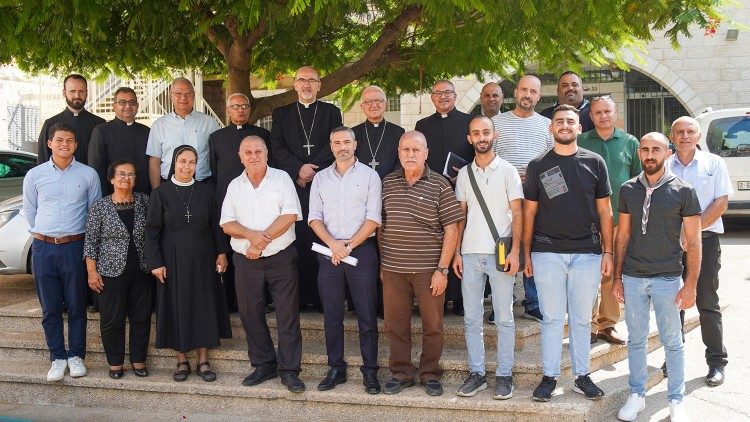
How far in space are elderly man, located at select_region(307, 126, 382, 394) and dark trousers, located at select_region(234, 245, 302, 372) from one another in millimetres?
248

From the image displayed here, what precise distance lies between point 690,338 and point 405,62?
13.4 ft

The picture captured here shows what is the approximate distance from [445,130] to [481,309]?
1.66 metres

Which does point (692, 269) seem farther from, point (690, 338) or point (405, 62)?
point (405, 62)

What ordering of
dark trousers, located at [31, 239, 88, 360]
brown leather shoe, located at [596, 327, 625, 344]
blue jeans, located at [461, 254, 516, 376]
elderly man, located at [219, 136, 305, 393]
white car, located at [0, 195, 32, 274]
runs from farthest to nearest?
white car, located at [0, 195, 32, 274]
brown leather shoe, located at [596, 327, 625, 344]
dark trousers, located at [31, 239, 88, 360]
elderly man, located at [219, 136, 305, 393]
blue jeans, located at [461, 254, 516, 376]

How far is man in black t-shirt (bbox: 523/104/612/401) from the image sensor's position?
17.9 ft

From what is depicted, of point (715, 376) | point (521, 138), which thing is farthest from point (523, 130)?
point (715, 376)

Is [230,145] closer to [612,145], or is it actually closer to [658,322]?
[612,145]

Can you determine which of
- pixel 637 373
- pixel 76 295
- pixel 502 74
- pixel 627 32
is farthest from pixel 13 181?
pixel 637 373

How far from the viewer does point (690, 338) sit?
747cm

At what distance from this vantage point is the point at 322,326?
22.0 feet

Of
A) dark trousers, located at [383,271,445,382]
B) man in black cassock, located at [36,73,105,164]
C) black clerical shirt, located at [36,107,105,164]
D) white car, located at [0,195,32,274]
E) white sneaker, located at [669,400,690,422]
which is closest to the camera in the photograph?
white sneaker, located at [669,400,690,422]

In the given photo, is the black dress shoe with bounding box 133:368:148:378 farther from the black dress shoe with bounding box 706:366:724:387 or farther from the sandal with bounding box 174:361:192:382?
the black dress shoe with bounding box 706:366:724:387

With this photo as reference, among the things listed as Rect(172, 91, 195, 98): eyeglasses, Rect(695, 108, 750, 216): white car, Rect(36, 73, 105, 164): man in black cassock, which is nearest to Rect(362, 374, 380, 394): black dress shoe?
Rect(172, 91, 195, 98): eyeglasses

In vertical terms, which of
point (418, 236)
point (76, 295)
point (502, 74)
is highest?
point (502, 74)
